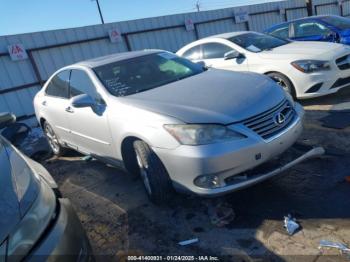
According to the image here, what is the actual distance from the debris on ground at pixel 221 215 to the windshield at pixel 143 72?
5.19 feet

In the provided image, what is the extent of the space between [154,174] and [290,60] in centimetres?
387

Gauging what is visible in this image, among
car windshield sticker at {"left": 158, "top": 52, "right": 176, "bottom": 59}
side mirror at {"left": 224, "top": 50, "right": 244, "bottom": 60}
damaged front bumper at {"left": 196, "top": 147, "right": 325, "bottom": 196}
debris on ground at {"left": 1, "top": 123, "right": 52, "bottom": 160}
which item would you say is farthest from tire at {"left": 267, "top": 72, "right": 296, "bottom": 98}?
debris on ground at {"left": 1, "top": 123, "right": 52, "bottom": 160}

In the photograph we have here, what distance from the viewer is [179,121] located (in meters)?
3.03

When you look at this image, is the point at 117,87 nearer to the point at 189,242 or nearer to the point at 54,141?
the point at 189,242

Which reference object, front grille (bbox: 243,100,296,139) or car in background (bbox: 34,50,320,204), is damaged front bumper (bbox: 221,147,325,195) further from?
front grille (bbox: 243,100,296,139)

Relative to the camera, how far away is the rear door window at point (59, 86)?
16.1ft

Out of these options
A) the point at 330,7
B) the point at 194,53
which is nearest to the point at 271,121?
the point at 194,53

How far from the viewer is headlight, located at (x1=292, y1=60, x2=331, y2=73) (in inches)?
229

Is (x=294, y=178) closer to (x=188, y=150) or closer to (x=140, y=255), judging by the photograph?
(x=188, y=150)

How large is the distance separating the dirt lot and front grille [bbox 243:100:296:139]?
2.23 ft

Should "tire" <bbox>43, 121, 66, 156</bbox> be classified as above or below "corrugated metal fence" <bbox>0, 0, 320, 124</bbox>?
below

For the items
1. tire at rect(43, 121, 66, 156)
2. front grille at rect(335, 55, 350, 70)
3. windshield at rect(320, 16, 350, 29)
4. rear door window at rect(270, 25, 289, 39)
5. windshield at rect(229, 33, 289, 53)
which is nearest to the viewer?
tire at rect(43, 121, 66, 156)

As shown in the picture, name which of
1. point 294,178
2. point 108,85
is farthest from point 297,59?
point 108,85

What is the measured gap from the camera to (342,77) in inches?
233
